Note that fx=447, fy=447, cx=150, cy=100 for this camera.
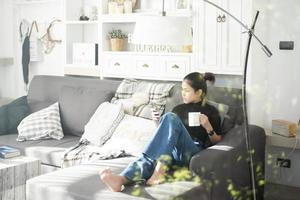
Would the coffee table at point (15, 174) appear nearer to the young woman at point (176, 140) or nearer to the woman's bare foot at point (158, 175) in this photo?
the young woman at point (176, 140)

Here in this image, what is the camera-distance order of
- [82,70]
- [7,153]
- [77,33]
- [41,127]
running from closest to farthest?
[7,153] < [41,127] < [82,70] < [77,33]

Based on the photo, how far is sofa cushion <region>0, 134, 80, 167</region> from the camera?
307 centimetres

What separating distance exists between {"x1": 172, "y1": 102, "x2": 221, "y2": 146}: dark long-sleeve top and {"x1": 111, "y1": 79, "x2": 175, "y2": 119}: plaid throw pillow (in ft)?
1.12

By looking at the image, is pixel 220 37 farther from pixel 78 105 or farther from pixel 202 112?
pixel 78 105

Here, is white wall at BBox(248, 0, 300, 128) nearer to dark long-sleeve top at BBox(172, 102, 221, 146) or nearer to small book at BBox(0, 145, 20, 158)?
dark long-sleeve top at BBox(172, 102, 221, 146)

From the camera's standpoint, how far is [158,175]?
237 centimetres

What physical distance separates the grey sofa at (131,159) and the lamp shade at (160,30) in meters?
0.65

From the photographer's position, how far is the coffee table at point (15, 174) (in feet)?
8.39

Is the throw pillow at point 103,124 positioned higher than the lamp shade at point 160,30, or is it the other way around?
the lamp shade at point 160,30

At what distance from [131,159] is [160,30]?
862 millimetres

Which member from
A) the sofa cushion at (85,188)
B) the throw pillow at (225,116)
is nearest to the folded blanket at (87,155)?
the sofa cushion at (85,188)

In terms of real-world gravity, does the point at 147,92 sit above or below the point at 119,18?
below

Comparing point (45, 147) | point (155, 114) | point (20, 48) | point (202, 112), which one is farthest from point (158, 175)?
point (20, 48)

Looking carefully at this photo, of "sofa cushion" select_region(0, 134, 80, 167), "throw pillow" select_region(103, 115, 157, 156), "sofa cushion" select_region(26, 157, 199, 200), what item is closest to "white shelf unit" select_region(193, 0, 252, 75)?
"throw pillow" select_region(103, 115, 157, 156)
